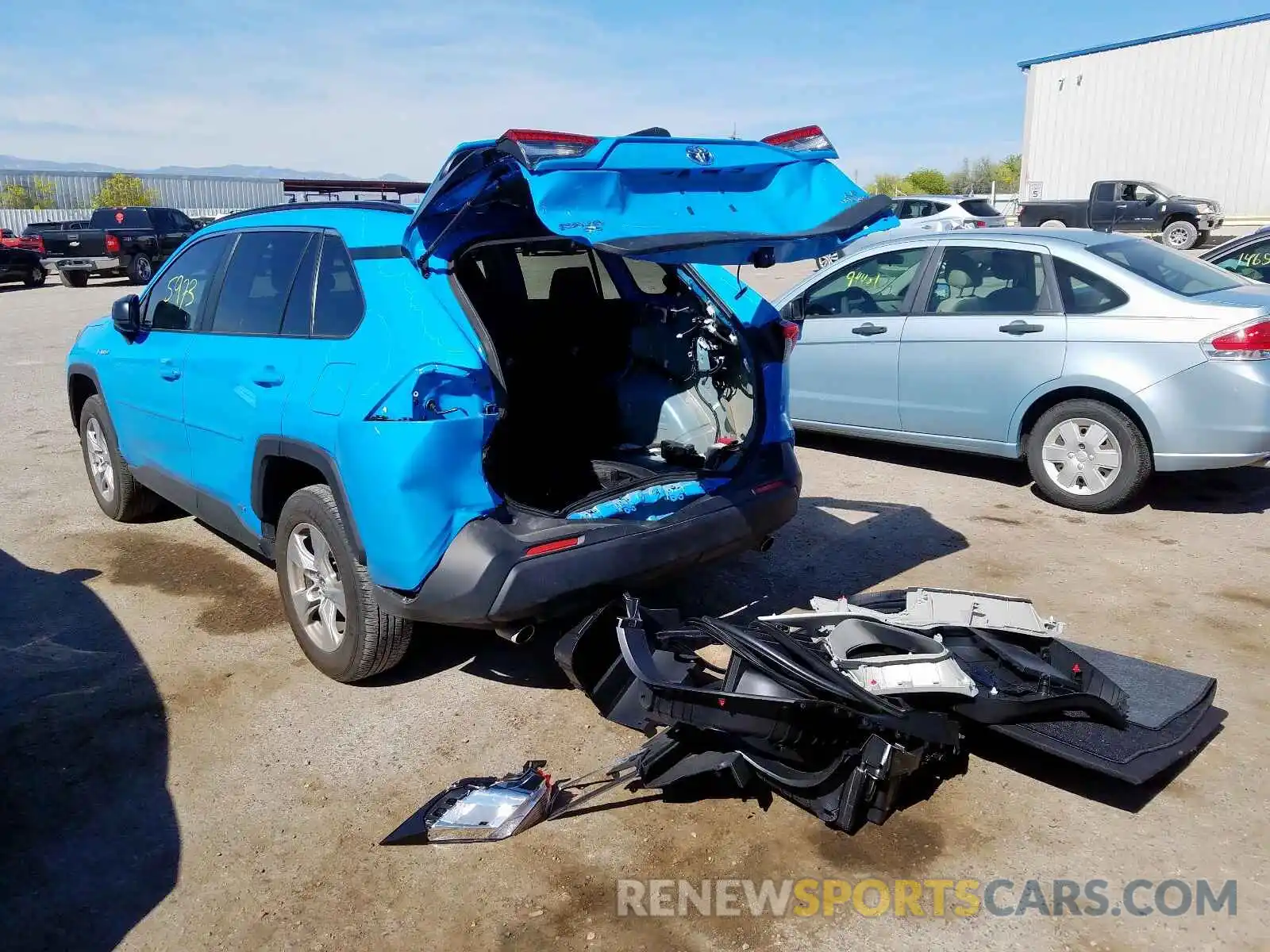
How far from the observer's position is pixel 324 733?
3867mm

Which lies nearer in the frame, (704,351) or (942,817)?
(942,817)

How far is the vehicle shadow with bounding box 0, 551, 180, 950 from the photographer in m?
2.93

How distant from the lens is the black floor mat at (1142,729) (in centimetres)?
323

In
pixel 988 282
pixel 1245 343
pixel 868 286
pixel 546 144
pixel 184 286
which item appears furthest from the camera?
pixel 868 286

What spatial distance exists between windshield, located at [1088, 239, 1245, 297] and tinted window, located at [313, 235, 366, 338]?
4.72m

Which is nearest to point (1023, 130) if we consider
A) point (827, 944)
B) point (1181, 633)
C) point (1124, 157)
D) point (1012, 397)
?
point (1124, 157)

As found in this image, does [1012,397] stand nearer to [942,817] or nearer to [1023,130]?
[942,817]

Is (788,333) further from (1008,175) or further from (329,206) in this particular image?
(1008,175)

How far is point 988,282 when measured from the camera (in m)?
6.79

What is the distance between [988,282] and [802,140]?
3.40m

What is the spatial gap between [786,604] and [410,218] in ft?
8.21

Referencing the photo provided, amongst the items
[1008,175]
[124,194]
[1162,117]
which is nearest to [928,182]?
[1008,175]

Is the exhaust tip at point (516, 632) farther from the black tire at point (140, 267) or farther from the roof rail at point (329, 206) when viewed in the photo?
the black tire at point (140, 267)

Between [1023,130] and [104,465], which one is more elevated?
[1023,130]
